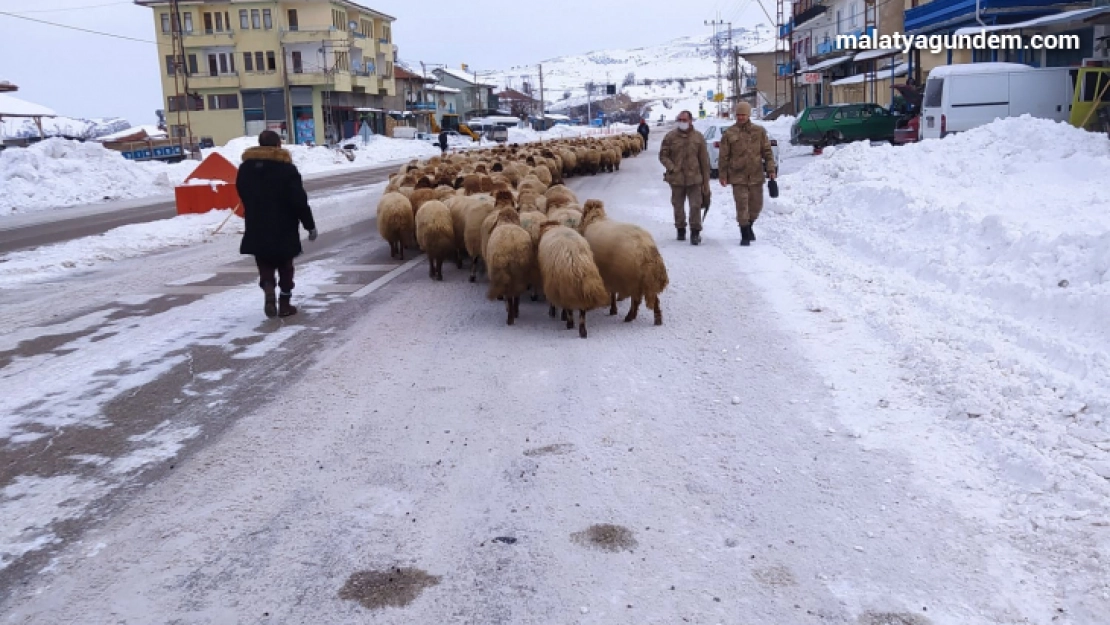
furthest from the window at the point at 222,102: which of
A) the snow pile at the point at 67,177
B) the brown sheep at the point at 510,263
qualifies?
the brown sheep at the point at 510,263

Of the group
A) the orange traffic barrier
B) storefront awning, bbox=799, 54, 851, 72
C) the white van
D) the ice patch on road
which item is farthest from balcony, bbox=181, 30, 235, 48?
the ice patch on road

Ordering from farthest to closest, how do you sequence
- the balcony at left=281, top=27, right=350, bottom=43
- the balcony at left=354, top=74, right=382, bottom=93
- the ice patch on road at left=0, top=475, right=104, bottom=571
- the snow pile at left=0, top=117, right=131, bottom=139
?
the balcony at left=354, top=74, right=382, bottom=93
the balcony at left=281, top=27, right=350, bottom=43
the snow pile at left=0, top=117, right=131, bottom=139
the ice patch on road at left=0, top=475, right=104, bottom=571

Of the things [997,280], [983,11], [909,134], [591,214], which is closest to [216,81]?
[909,134]

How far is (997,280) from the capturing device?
7898 mm

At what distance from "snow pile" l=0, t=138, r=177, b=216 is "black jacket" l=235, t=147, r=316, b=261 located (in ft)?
56.4

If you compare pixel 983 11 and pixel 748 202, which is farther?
pixel 983 11

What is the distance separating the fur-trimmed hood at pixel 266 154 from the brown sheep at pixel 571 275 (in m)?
2.72

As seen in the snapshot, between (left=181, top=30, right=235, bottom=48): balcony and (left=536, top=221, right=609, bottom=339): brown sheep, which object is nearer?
(left=536, top=221, right=609, bottom=339): brown sheep

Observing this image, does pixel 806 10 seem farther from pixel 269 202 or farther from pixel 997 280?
pixel 269 202

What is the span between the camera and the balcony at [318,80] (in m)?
64.2

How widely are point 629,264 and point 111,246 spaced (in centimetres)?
996

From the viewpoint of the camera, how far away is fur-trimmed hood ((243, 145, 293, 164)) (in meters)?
8.59

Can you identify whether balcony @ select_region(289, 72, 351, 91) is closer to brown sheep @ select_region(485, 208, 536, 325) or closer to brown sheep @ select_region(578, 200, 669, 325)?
brown sheep @ select_region(485, 208, 536, 325)

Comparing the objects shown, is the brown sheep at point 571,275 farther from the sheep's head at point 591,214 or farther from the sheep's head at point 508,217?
the sheep's head at point 508,217
